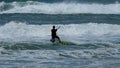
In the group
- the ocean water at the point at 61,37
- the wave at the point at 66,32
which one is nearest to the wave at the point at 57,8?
the ocean water at the point at 61,37

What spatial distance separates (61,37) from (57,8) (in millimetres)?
22560

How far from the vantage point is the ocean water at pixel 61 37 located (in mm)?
18859

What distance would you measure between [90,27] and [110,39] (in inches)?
253

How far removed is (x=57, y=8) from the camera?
168ft

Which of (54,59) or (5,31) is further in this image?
(5,31)

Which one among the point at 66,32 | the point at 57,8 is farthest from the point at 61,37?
the point at 57,8

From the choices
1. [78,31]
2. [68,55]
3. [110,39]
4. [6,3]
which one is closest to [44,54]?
[68,55]

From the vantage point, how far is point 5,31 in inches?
1256

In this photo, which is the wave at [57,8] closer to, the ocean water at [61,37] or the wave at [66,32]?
the ocean water at [61,37]

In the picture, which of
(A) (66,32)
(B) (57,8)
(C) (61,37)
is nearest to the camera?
(C) (61,37)

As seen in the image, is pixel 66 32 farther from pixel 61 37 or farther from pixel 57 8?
pixel 57 8

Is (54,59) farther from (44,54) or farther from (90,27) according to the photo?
(90,27)

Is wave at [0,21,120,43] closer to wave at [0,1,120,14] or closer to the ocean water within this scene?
the ocean water

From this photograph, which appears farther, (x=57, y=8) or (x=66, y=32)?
(x=57, y=8)
